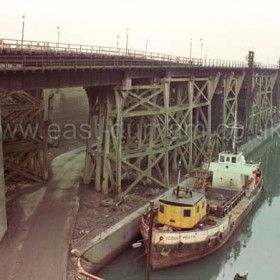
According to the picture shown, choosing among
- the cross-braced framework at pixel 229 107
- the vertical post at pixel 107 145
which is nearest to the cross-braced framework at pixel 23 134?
the vertical post at pixel 107 145

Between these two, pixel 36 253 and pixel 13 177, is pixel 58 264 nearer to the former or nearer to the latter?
pixel 36 253

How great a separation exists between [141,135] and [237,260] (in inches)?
479

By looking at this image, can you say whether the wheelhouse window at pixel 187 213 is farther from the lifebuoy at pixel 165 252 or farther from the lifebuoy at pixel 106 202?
the lifebuoy at pixel 106 202

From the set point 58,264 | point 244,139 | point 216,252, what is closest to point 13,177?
point 58,264

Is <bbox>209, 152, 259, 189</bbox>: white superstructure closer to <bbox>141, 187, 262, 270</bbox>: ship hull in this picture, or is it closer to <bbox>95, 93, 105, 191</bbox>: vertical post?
<bbox>141, 187, 262, 270</bbox>: ship hull

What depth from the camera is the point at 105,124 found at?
29.8 m

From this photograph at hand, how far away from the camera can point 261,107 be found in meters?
68.6

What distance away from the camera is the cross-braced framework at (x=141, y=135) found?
2902 centimetres

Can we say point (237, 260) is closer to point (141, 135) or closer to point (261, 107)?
point (141, 135)

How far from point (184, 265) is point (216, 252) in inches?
125

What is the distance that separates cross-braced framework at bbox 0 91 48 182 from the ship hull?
448 inches

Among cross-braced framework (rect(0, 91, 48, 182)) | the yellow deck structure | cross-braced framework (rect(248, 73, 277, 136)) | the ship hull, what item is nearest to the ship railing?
the ship hull

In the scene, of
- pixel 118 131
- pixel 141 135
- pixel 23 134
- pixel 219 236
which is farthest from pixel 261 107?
pixel 23 134

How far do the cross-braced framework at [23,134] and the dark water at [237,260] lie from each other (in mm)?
11043
